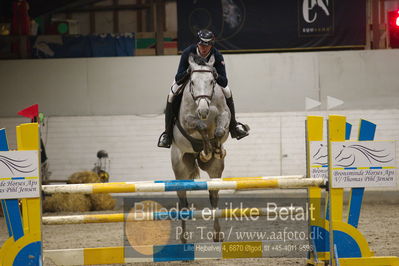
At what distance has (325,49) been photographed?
33.2 feet

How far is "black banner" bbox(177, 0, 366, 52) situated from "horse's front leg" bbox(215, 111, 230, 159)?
16.2 feet

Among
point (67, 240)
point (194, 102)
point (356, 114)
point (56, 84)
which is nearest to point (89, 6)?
point (56, 84)

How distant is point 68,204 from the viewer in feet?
30.1

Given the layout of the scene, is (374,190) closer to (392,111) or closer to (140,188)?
(392,111)

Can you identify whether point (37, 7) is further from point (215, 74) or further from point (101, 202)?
point (215, 74)

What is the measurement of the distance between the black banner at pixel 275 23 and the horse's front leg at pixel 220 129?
16.2 ft

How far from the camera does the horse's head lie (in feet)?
15.6

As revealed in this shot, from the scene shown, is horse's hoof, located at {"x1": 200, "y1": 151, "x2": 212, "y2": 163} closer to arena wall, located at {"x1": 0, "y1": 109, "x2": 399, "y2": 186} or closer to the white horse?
the white horse

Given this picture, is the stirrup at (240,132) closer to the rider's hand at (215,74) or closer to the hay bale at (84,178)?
the rider's hand at (215,74)

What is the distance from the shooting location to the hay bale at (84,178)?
918cm

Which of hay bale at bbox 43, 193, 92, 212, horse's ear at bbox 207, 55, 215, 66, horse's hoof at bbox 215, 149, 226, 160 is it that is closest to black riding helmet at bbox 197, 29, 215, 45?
horse's ear at bbox 207, 55, 215, 66

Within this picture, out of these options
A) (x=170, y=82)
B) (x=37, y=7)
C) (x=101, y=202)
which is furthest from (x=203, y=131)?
(x=37, y=7)

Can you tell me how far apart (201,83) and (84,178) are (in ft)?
16.1

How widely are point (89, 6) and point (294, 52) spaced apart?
665cm
